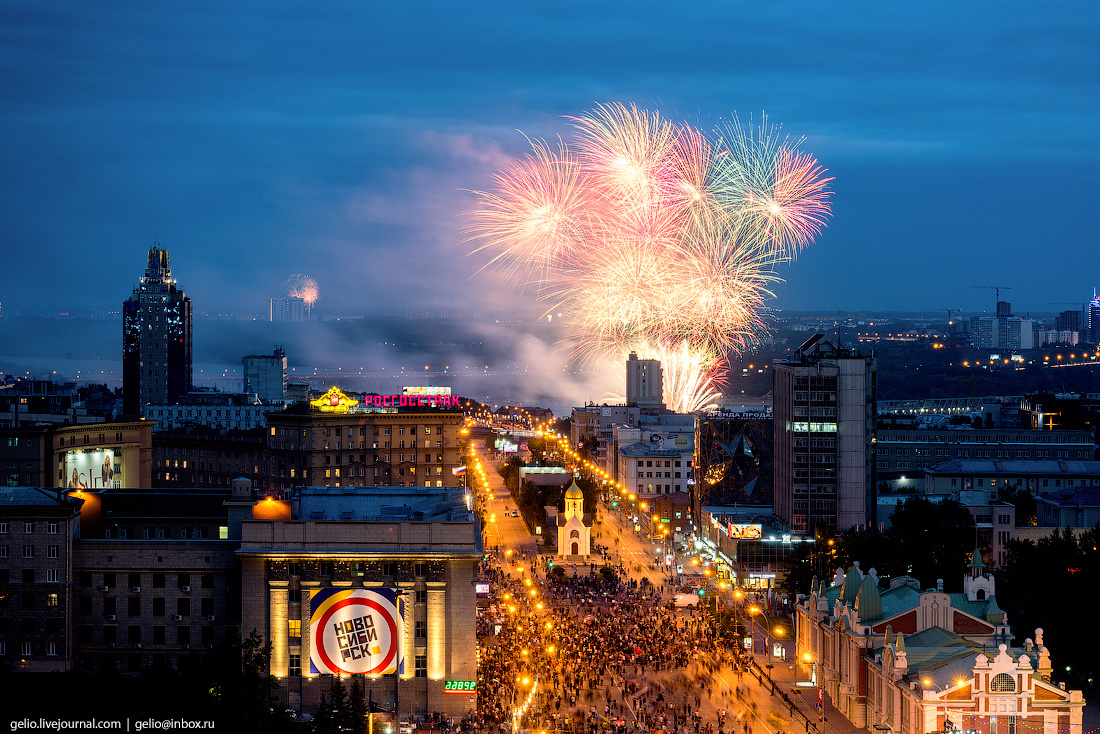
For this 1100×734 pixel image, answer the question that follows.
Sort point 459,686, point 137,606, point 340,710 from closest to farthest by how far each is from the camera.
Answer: point 340,710
point 459,686
point 137,606

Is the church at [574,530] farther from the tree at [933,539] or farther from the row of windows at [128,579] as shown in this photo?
the row of windows at [128,579]

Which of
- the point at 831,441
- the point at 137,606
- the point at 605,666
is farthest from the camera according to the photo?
the point at 831,441

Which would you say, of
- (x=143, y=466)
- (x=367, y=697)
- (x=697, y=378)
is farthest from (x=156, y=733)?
(x=697, y=378)

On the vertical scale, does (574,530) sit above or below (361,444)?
below

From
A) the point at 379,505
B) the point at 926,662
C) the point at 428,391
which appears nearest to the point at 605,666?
the point at 379,505

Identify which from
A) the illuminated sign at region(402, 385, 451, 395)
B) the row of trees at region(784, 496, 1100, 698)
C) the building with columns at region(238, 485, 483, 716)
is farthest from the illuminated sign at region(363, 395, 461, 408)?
the building with columns at region(238, 485, 483, 716)

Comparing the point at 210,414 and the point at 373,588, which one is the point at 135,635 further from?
the point at 210,414

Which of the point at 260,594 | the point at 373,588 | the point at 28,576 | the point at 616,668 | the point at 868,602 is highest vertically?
the point at 28,576

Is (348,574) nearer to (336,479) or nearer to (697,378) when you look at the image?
(336,479)
